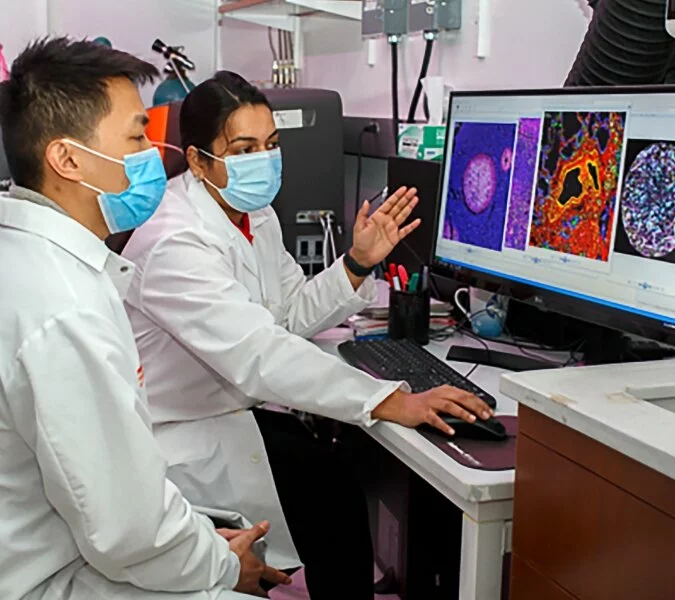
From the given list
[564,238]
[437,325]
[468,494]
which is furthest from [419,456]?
[437,325]

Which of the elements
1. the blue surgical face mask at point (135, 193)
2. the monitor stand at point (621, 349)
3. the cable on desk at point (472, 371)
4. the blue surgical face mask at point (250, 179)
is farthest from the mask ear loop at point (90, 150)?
the monitor stand at point (621, 349)

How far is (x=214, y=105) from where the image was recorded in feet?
5.68

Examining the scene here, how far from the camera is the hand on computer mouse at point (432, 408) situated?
1283 millimetres

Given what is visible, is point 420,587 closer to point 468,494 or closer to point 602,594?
point 468,494

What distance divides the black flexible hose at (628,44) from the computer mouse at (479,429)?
695 mm

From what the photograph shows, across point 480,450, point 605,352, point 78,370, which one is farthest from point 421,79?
point 78,370

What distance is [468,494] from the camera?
3.57 ft

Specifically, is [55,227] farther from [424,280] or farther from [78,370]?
[424,280]

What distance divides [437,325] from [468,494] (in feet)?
2.81

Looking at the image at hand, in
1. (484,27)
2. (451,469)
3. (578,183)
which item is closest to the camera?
(451,469)

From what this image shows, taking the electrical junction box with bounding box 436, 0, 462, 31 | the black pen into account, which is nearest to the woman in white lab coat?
the black pen

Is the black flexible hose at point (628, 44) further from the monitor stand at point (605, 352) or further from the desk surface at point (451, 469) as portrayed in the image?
the desk surface at point (451, 469)

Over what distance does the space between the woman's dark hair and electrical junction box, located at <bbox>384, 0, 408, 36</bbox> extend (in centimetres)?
79

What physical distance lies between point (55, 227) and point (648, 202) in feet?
2.74
